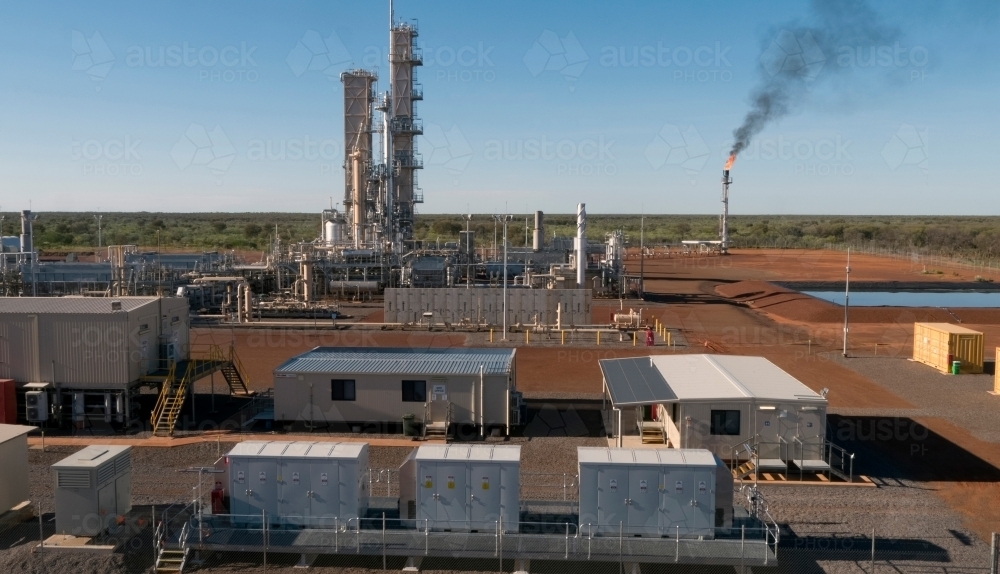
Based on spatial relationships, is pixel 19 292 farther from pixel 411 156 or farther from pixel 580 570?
pixel 580 570

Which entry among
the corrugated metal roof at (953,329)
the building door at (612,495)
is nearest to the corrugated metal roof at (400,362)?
the building door at (612,495)

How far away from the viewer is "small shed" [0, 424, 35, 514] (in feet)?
46.5

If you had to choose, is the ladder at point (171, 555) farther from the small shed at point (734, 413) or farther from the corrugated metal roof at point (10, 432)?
the small shed at point (734, 413)

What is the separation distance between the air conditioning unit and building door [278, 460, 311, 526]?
1096 cm

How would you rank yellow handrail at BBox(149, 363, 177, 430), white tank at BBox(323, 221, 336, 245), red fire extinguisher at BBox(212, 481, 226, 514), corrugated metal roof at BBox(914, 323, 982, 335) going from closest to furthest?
red fire extinguisher at BBox(212, 481, 226, 514) → yellow handrail at BBox(149, 363, 177, 430) → corrugated metal roof at BBox(914, 323, 982, 335) → white tank at BBox(323, 221, 336, 245)

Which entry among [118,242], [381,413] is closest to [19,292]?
[381,413]

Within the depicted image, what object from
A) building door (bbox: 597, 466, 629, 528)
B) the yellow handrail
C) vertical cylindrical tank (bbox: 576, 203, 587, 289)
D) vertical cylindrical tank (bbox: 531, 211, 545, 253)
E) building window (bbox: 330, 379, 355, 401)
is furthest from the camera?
vertical cylindrical tank (bbox: 531, 211, 545, 253)

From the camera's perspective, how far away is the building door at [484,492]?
42.4 ft

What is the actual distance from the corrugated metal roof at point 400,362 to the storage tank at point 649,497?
752cm

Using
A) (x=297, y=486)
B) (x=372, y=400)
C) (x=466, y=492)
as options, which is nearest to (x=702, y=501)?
(x=466, y=492)

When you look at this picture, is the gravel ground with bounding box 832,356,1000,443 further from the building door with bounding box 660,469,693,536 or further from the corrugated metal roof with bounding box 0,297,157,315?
the corrugated metal roof with bounding box 0,297,157,315

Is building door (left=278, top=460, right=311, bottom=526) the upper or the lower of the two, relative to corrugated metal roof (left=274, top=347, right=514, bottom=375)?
lower

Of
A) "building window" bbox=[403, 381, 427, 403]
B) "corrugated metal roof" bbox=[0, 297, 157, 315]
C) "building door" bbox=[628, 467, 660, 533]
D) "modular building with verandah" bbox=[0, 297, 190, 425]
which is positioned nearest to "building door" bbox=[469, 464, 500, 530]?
"building door" bbox=[628, 467, 660, 533]

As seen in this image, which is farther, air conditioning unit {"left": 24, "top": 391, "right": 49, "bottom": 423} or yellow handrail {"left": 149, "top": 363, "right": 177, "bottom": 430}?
yellow handrail {"left": 149, "top": 363, "right": 177, "bottom": 430}
